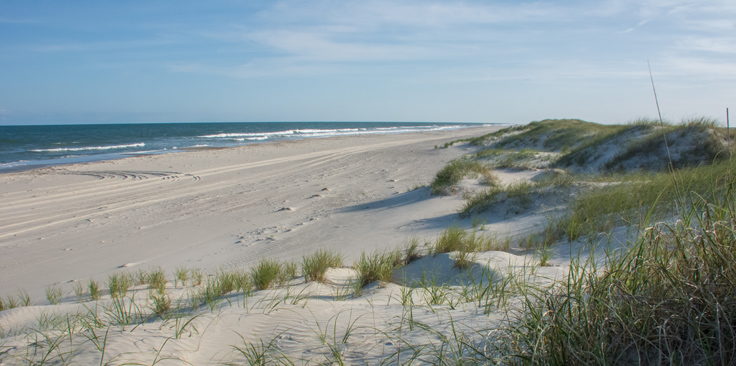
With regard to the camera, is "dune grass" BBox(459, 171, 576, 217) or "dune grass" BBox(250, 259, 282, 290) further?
"dune grass" BBox(459, 171, 576, 217)

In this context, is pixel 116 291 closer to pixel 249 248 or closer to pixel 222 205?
pixel 249 248

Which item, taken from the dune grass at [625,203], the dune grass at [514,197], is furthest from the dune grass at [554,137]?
the dune grass at [625,203]

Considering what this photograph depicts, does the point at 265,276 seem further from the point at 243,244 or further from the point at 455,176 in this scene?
the point at 455,176

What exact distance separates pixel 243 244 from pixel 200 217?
10.0 ft

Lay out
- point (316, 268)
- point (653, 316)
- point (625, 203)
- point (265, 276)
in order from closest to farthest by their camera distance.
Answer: point (653, 316)
point (265, 276)
point (316, 268)
point (625, 203)

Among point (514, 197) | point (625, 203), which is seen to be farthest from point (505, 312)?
point (514, 197)

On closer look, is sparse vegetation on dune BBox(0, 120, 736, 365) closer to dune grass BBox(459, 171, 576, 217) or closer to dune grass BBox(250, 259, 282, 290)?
dune grass BBox(250, 259, 282, 290)

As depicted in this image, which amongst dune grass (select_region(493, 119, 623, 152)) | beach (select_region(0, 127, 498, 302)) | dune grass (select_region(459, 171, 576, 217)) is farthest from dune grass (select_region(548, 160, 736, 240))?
dune grass (select_region(493, 119, 623, 152))

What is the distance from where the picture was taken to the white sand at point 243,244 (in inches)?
97.3

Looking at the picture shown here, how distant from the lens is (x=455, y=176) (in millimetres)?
9781

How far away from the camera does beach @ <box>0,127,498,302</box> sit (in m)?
6.69

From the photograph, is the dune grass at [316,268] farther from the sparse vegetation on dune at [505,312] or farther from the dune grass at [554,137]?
the dune grass at [554,137]

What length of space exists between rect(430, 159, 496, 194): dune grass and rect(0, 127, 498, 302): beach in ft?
1.11

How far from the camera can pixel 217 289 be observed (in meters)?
3.84
